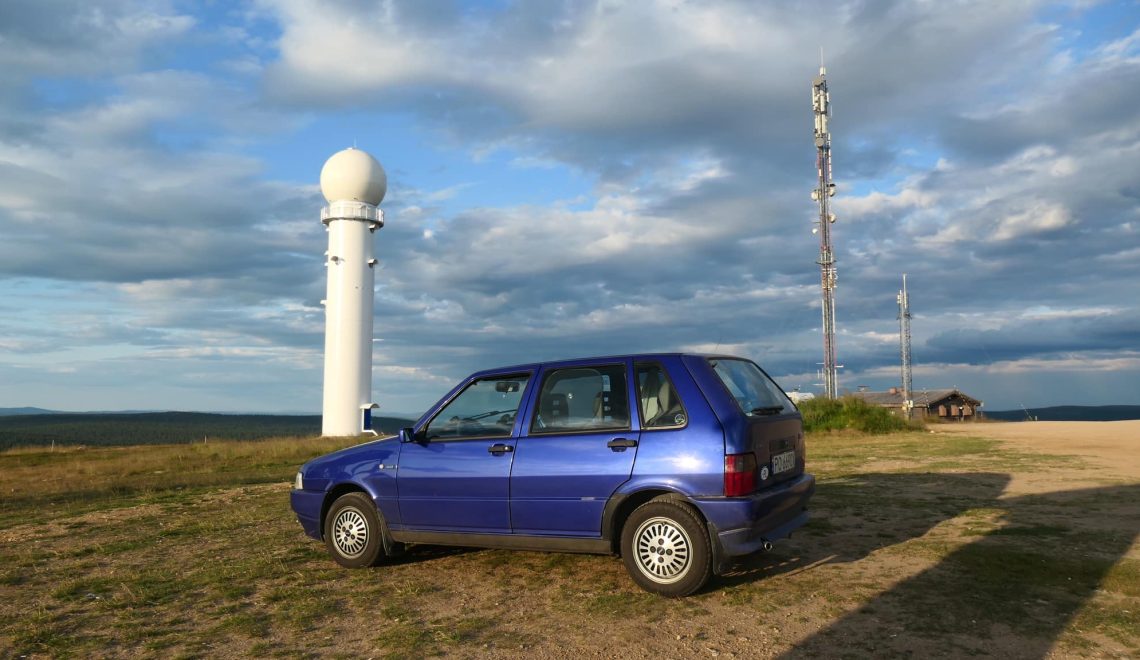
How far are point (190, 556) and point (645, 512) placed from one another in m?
5.09

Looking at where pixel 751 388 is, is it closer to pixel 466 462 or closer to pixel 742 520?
pixel 742 520

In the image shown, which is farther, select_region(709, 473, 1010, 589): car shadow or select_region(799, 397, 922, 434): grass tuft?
select_region(799, 397, 922, 434): grass tuft

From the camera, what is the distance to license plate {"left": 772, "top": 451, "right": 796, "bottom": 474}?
244 inches

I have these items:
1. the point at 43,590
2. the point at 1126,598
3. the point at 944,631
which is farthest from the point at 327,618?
the point at 1126,598

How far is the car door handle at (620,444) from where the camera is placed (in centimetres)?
601

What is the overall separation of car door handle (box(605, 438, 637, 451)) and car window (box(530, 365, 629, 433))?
134mm

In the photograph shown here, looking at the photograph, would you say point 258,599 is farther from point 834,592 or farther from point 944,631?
point 944,631

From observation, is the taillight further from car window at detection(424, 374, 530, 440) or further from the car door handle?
car window at detection(424, 374, 530, 440)

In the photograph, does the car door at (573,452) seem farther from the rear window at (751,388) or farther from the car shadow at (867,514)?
the car shadow at (867,514)

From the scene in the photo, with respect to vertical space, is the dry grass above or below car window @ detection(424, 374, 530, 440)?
below

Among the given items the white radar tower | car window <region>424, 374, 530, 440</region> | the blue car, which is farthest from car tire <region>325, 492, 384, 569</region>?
the white radar tower

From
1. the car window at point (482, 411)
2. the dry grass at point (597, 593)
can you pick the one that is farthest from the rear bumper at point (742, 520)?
the car window at point (482, 411)

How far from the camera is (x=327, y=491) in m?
7.39

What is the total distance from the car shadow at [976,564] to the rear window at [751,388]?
57.4 inches
